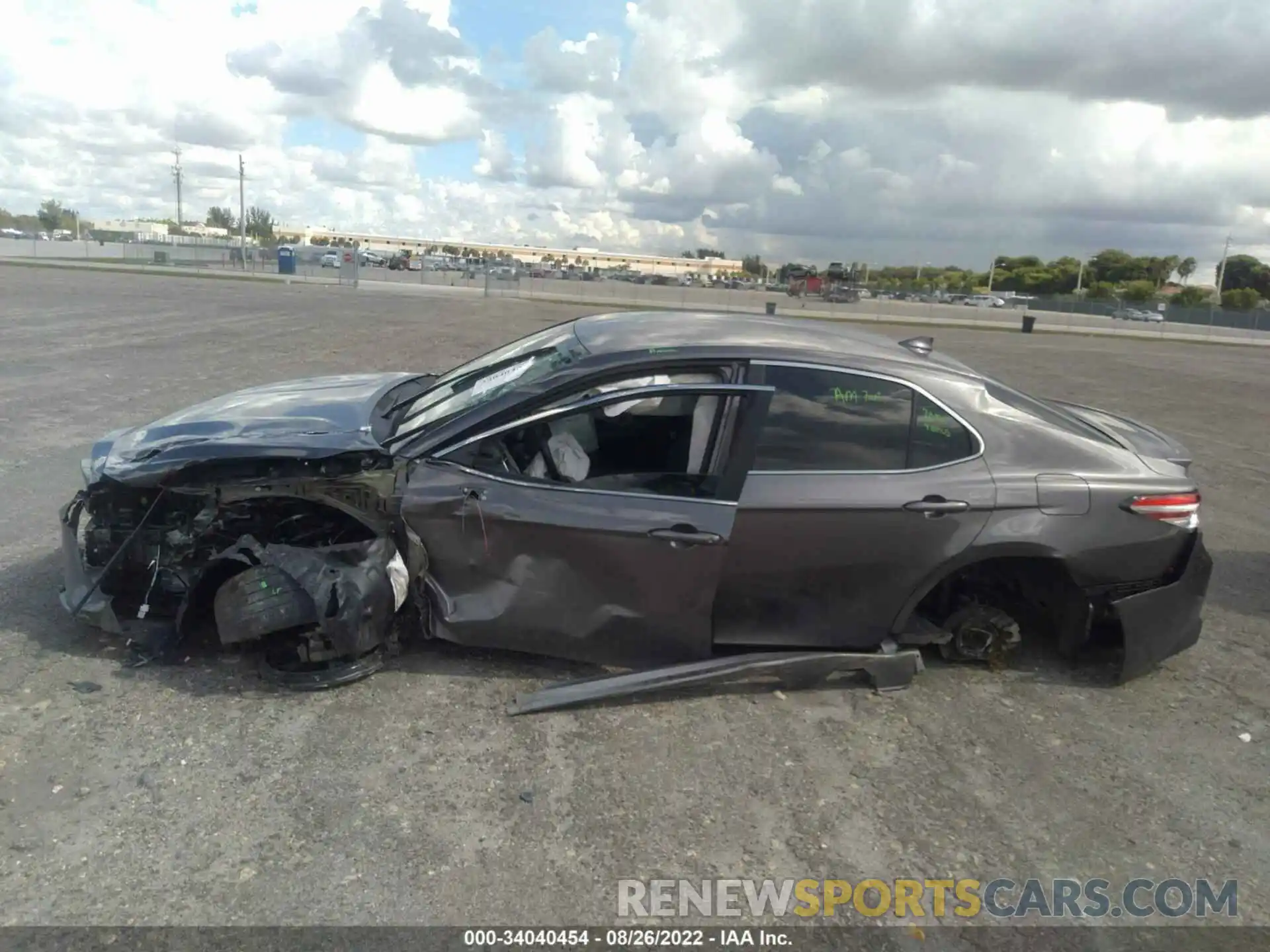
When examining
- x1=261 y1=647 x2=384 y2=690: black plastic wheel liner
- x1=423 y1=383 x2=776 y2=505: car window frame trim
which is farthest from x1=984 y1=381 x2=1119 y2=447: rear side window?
x1=261 y1=647 x2=384 y2=690: black plastic wheel liner

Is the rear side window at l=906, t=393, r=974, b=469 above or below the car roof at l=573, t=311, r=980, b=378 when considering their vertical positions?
below

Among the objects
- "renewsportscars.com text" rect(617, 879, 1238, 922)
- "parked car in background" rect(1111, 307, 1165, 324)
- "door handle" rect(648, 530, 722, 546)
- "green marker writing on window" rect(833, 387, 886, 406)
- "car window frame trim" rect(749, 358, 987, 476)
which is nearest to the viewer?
"renewsportscars.com text" rect(617, 879, 1238, 922)

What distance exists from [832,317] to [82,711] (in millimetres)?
41668

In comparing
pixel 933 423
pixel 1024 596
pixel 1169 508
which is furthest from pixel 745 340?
pixel 1169 508

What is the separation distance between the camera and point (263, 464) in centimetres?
382

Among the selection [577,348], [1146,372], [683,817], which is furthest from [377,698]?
[1146,372]

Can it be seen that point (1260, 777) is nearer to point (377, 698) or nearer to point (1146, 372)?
point (377, 698)

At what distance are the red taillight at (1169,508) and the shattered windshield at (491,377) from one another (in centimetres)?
259

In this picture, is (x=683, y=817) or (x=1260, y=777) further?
(x=1260, y=777)

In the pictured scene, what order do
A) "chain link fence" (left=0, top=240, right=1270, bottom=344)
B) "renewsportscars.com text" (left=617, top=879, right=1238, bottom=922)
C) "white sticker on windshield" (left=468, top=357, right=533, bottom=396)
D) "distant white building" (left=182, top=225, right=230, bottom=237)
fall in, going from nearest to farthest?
"renewsportscars.com text" (left=617, top=879, right=1238, bottom=922) → "white sticker on windshield" (left=468, top=357, right=533, bottom=396) → "chain link fence" (left=0, top=240, right=1270, bottom=344) → "distant white building" (left=182, top=225, right=230, bottom=237)

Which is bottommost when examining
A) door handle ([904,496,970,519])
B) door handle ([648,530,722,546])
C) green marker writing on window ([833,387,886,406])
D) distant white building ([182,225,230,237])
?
door handle ([648,530,722,546])

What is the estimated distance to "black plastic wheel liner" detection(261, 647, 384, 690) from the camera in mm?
3812

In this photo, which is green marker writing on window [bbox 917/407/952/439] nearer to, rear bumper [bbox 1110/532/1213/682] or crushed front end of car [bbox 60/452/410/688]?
rear bumper [bbox 1110/532/1213/682]

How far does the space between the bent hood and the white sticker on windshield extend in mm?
535
